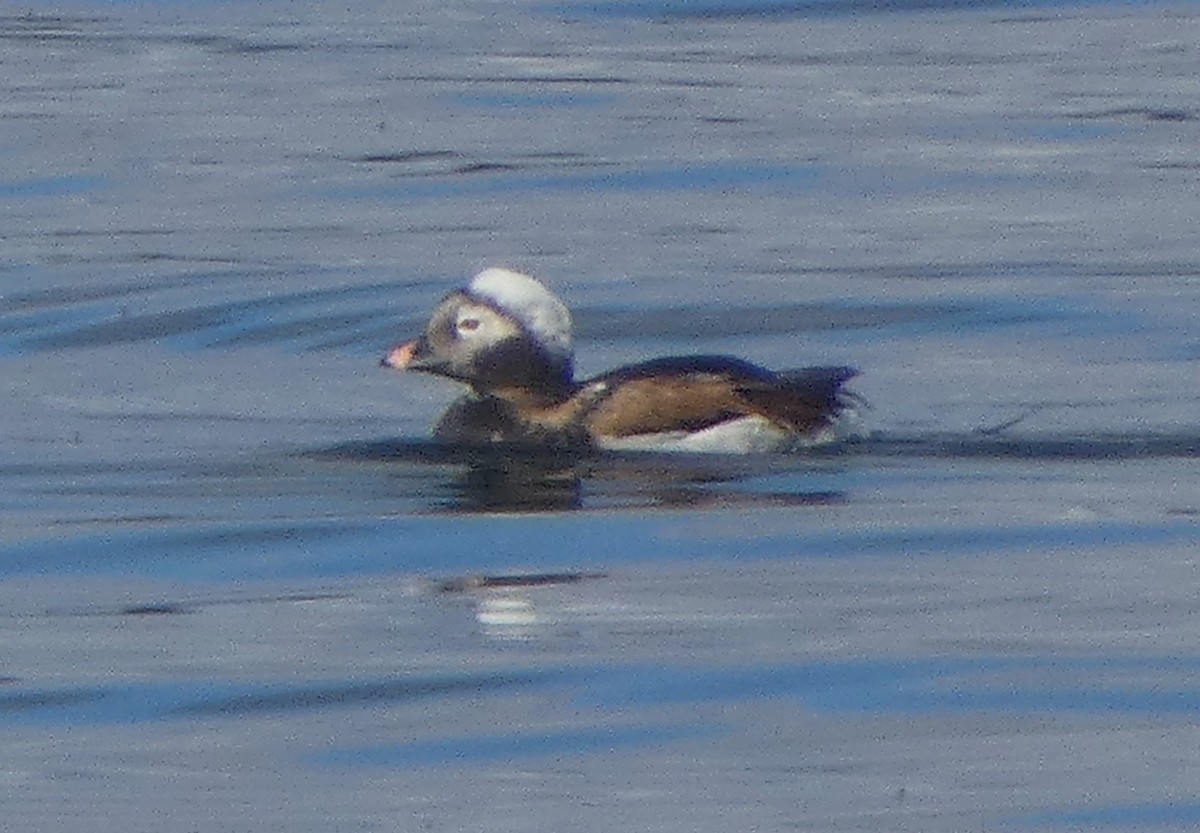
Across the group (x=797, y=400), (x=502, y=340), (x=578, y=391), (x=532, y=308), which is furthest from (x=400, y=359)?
(x=797, y=400)

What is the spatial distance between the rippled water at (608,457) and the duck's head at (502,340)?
13.4 inches

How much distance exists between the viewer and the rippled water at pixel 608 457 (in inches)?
321

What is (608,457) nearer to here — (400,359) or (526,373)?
(526,373)

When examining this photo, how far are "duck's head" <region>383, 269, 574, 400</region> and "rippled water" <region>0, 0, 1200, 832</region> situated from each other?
341 mm

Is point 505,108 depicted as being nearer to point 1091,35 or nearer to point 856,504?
point 1091,35

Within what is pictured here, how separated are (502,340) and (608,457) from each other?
0.61 metres

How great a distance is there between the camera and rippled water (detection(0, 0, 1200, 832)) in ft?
26.8

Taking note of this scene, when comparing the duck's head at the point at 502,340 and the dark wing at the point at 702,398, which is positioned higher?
the duck's head at the point at 502,340

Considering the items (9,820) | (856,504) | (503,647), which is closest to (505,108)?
(856,504)

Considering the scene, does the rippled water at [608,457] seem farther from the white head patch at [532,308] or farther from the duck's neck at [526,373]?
the white head patch at [532,308]

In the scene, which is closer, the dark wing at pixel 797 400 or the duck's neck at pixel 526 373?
the dark wing at pixel 797 400

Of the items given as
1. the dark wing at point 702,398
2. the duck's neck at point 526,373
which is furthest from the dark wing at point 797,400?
the duck's neck at point 526,373

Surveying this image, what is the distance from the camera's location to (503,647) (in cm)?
929

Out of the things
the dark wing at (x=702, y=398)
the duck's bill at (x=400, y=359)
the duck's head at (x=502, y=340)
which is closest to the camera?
the dark wing at (x=702, y=398)
